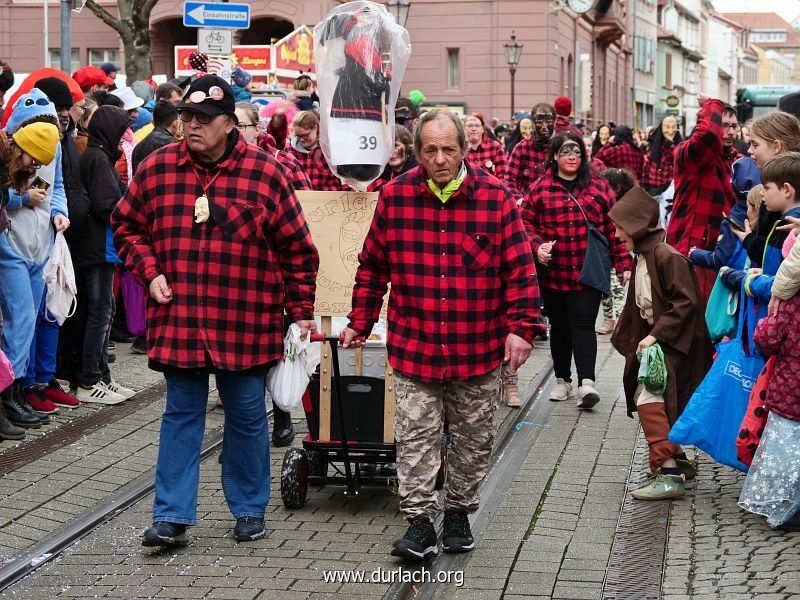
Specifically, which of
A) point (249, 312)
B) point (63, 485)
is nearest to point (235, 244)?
point (249, 312)

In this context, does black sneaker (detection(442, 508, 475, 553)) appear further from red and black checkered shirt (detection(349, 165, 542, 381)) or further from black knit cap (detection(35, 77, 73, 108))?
black knit cap (detection(35, 77, 73, 108))

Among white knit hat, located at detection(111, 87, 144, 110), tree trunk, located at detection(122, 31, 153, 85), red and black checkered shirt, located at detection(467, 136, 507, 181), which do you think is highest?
tree trunk, located at detection(122, 31, 153, 85)

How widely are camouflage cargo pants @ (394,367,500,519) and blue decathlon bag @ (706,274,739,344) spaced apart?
1582 millimetres

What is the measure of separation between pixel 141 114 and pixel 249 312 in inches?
281

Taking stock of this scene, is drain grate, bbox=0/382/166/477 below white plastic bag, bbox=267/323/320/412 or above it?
below

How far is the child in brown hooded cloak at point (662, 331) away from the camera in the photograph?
7.32 metres

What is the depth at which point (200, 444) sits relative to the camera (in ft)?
21.1

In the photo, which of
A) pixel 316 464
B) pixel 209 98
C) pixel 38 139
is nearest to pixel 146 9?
pixel 38 139

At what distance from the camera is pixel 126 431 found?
891cm

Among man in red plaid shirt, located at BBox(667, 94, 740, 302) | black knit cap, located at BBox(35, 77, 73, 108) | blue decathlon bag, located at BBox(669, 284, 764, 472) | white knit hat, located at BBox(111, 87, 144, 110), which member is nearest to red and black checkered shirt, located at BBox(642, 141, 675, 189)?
white knit hat, located at BBox(111, 87, 144, 110)

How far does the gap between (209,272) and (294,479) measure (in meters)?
1.32

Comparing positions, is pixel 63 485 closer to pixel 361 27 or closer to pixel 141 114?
pixel 361 27

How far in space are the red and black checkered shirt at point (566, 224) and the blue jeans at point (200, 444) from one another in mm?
3915

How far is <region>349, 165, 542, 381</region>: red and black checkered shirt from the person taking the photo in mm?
6043
